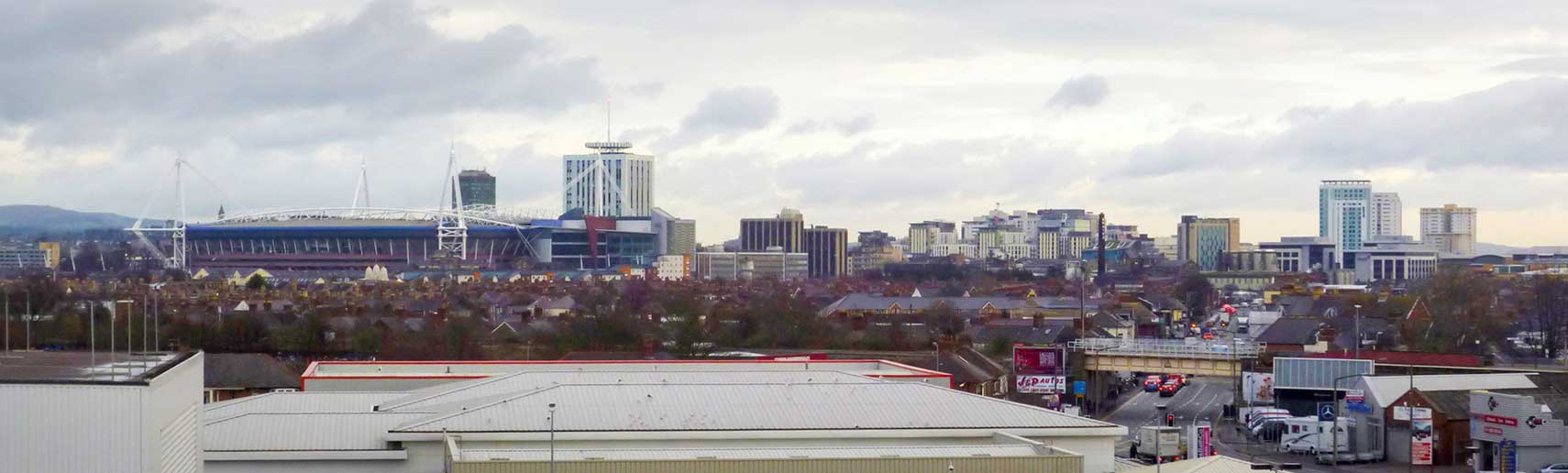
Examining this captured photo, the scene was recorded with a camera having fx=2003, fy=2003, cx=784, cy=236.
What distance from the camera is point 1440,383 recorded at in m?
49.6

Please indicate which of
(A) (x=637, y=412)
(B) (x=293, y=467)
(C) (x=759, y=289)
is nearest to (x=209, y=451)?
(B) (x=293, y=467)

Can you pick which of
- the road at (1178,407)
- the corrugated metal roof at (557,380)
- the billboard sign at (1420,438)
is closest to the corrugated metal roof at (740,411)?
the corrugated metal roof at (557,380)

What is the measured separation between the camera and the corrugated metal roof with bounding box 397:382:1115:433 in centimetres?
3206

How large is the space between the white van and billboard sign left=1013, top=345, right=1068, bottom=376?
1270 cm

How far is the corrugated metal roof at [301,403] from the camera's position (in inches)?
1405

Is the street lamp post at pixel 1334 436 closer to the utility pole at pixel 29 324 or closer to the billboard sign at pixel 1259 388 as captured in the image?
the billboard sign at pixel 1259 388

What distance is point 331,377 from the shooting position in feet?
147

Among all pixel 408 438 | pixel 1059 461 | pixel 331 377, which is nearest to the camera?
pixel 1059 461

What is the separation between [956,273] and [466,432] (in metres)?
165

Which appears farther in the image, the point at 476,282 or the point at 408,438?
the point at 476,282

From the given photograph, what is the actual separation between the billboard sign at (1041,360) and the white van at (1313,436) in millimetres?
12704

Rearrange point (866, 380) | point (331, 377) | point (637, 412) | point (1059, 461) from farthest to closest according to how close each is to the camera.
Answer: point (331, 377), point (866, 380), point (637, 412), point (1059, 461)

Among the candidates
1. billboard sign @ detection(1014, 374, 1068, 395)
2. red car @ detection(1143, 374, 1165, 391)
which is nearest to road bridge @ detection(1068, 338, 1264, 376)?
billboard sign @ detection(1014, 374, 1068, 395)

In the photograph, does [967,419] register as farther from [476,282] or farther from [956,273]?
[956,273]
